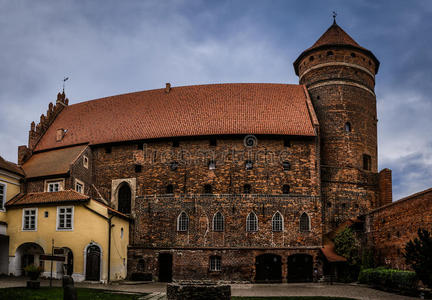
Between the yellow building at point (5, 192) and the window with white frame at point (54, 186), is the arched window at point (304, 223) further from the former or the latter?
the yellow building at point (5, 192)

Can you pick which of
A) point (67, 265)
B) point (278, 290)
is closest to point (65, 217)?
point (67, 265)

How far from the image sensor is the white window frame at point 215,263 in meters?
31.3

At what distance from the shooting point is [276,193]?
31984 millimetres

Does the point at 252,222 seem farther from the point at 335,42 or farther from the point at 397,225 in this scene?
the point at 335,42

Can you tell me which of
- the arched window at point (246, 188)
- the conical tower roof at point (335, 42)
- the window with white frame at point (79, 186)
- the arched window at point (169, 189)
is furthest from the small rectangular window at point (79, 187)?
the conical tower roof at point (335, 42)

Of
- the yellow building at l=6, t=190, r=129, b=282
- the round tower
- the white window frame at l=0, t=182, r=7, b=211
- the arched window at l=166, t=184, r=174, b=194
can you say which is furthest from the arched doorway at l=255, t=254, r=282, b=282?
the white window frame at l=0, t=182, r=7, b=211

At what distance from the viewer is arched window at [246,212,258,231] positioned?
31.7 metres

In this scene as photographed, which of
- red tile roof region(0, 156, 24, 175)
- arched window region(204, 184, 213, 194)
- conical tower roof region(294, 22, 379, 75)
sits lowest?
arched window region(204, 184, 213, 194)

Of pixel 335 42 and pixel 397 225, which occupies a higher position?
pixel 335 42

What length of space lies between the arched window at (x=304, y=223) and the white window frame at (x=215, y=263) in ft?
18.5

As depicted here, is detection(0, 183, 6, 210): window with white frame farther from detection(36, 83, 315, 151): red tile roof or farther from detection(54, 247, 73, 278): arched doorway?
detection(36, 83, 315, 151): red tile roof

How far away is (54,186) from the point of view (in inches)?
1291

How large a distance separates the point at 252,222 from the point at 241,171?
11.3 ft

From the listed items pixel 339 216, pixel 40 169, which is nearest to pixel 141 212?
pixel 40 169
